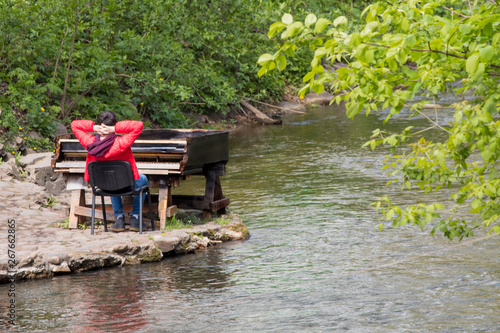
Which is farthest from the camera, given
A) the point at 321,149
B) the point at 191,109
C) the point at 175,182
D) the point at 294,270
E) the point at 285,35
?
the point at 191,109

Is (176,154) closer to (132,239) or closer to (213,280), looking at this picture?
(132,239)

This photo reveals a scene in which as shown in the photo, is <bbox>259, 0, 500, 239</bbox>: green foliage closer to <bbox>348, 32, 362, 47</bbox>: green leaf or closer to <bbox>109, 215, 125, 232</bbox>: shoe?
<bbox>348, 32, 362, 47</bbox>: green leaf

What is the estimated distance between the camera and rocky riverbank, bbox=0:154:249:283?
7531 mm

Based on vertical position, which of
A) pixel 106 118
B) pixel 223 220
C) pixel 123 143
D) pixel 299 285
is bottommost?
pixel 299 285

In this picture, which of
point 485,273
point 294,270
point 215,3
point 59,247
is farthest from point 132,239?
point 215,3

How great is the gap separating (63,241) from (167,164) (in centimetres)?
152

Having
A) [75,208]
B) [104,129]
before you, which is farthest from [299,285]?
[75,208]

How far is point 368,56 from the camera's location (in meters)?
3.78

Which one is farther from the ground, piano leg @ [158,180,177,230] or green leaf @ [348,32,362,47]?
green leaf @ [348,32,362,47]

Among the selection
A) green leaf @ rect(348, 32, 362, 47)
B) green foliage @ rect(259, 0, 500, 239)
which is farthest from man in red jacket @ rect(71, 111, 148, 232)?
green leaf @ rect(348, 32, 362, 47)

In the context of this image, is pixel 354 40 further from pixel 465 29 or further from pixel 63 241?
pixel 63 241

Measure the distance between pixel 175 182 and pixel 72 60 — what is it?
987cm

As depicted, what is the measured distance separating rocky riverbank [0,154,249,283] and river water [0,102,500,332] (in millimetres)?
175

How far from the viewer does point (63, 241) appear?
8.20m
